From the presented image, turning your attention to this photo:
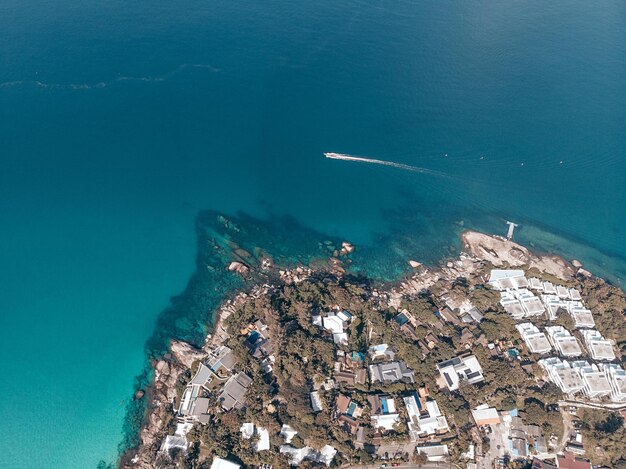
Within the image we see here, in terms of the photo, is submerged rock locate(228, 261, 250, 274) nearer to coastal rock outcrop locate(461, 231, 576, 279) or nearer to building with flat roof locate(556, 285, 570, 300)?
coastal rock outcrop locate(461, 231, 576, 279)

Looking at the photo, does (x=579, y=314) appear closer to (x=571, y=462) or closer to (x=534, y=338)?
(x=534, y=338)

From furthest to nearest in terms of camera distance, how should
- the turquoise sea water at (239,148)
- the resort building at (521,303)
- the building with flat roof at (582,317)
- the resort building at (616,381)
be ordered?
1. the turquoise sea water at (239,148)
2. the resort building at (521,303)
3. the building with flat roof at (582,317)
4. the resort building at (616,381)

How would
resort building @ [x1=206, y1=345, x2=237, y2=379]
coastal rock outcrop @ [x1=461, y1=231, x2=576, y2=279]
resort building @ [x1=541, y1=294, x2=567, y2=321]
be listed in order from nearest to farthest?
resort building @ [x1=206, y1=345, x2=237, y2=379] → resort building @ [x1=541, y1=294, x2=567, y2=321] → coastal rock outcrop @ [x1=461, y1=231, x2=576, y2=279]

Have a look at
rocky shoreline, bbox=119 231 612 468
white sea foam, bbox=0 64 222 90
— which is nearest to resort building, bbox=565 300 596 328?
rocky shoreline, bbox=119 231 612 468

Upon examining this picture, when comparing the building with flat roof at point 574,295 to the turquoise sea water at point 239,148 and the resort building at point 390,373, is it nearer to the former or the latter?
the turquoise sea water at point 239,148

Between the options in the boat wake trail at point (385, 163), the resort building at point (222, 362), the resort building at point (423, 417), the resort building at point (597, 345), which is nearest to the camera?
the resort building at point (423, 417)

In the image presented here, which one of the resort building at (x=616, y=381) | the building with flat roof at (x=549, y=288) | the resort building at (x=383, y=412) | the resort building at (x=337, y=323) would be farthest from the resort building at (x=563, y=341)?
the resort building at (x=337, y=323)

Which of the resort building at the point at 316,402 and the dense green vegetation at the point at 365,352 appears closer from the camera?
the dense green vegetation at the point at 365,352
